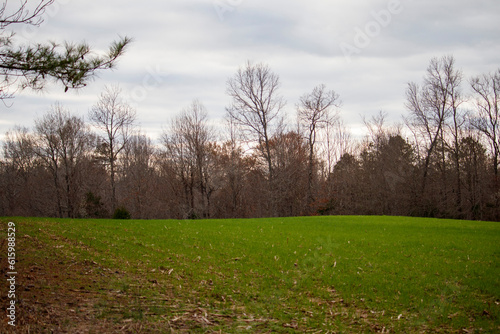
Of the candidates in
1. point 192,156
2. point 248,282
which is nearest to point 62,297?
point 248,282

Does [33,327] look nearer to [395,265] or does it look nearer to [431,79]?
[395,265]

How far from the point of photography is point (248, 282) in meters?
8.27

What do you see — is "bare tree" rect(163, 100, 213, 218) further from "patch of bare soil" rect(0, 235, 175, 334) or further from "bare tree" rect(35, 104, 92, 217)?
"patch of bare soil" rect(0, 235, 175, 334)

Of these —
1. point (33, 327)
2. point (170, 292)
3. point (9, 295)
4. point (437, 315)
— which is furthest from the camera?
point (170, 292)

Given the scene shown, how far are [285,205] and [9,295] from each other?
3136 centimetres

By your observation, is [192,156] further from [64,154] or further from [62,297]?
[62,297]

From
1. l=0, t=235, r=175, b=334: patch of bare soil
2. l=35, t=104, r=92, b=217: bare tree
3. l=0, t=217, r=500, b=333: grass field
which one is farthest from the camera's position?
l=35, t=104, r=92, b=217: bare tree

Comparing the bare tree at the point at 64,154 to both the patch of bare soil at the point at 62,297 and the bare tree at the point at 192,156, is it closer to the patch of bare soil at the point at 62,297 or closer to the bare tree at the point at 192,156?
the bare tree at the point at 192,156

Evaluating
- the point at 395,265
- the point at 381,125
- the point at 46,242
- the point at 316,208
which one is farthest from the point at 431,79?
the point at 46,242

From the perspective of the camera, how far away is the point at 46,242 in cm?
986

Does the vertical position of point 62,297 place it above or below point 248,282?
above

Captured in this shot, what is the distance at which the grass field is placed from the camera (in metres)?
5.75

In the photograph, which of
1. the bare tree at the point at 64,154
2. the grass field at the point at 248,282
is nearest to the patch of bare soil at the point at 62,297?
the grass field at the point at 248,282

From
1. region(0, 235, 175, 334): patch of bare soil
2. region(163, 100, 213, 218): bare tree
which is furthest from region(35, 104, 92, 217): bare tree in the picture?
region(0, 235, 175, 334): patch of bare soil
